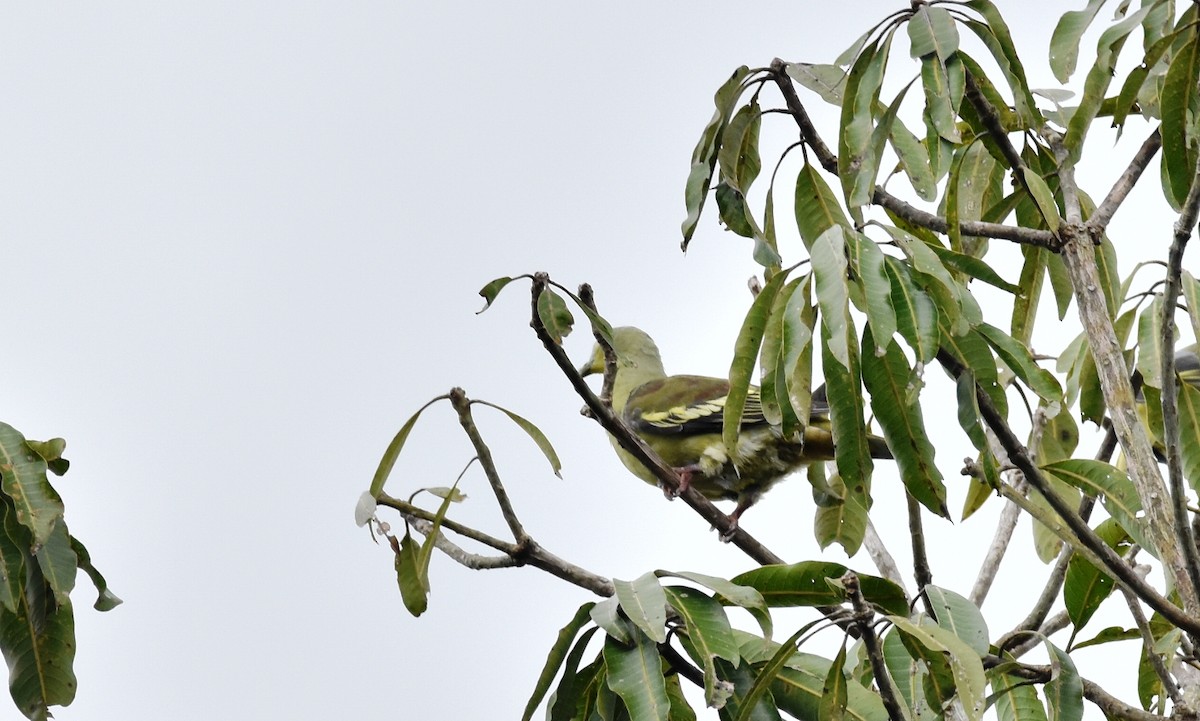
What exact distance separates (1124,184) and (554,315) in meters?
1.29

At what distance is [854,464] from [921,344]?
0.34 m

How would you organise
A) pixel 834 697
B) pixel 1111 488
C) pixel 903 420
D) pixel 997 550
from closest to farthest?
pixel 834 697 → pixel 903 420 → pixel 1111 488 → pixel 997 550

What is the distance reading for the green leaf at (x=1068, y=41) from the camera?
285 centimetres

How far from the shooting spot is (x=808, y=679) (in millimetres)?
2350

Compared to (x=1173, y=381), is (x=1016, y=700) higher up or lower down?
lower down

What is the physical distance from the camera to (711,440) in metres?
5.39

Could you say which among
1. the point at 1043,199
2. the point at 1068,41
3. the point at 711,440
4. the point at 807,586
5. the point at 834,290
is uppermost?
the point at 711,440

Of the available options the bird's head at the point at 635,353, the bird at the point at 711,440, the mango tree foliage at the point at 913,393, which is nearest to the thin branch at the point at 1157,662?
the mango tree foliage at the point at 913,393

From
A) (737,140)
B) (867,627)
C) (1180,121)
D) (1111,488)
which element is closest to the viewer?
(867,627)

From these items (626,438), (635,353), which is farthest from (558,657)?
(635,353)

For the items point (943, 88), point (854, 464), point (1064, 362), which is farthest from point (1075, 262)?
point (1064, 362)

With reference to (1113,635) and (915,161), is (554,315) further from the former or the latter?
(1113,635)

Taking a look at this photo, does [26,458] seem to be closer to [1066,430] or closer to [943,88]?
[943,88]

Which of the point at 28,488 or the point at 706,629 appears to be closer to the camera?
the point at 706,629
